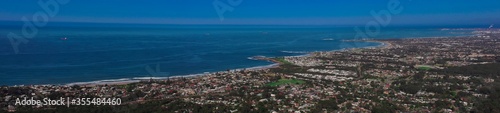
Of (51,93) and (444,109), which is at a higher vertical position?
(51,93)

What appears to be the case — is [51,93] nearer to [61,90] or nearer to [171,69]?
[61,90]

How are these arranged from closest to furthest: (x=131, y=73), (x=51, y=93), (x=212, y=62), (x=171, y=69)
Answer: (x=51, y=93), (x=131, y=73), (x=171, y=69), (x=212, y=62)

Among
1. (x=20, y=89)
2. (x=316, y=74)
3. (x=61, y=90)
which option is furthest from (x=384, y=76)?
(x=20, y=89)

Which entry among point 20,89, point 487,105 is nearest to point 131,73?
point 20,89

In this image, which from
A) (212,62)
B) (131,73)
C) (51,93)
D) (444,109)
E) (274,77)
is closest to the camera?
(444,109)

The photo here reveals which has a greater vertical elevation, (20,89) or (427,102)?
A: (20,89)

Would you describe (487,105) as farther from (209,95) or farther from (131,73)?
(131,73)

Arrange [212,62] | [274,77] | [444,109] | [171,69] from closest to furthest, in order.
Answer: [444,109] → [274,77] → [171,69] → [212,62]

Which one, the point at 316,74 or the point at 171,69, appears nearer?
the point at 316,74

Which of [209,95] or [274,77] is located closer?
[209,95]

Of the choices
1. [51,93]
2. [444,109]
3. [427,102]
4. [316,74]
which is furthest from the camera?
[316,74]
